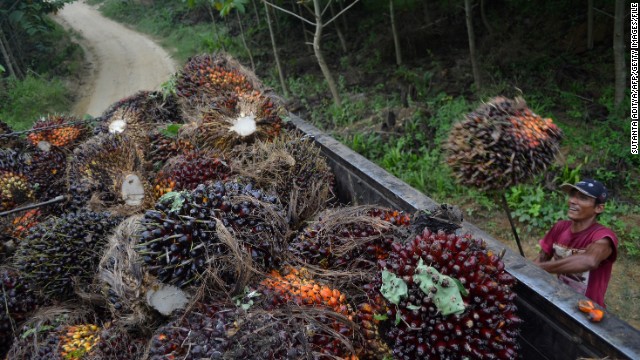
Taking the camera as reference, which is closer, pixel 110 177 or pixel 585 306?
pixel 585 306

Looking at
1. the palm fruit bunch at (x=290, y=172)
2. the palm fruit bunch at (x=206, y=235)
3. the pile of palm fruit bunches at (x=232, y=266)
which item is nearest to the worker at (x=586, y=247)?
the pile of palm fruit bunches at (x=232, y=266)

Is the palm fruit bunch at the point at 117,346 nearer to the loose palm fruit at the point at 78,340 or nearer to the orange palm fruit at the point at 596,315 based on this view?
the loose palm fruit at the point at 78,340

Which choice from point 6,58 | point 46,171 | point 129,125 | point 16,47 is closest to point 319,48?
point 129,125

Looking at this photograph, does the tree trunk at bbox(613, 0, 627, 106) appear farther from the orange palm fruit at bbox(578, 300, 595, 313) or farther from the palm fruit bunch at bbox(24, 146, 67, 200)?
the palm fruit bunch at bbox(24, 146, 67, 200)

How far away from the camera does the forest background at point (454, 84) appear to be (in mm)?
4645

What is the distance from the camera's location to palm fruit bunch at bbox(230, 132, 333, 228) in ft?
7.90

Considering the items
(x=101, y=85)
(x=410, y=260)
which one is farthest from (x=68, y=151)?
(x=101, y=85)

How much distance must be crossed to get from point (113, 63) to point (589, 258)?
17.4 metres

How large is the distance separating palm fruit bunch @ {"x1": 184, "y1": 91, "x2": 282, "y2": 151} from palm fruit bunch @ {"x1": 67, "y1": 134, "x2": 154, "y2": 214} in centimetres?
40

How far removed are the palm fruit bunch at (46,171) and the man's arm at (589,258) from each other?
3.29 m

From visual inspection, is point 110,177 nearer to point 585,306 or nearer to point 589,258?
point 585,306

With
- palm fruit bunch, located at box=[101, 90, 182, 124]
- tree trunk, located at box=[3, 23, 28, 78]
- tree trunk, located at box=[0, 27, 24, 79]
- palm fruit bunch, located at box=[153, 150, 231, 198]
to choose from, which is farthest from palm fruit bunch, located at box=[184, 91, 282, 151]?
tree trunk, located at box=[3, 23, 28, 78]

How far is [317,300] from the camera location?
1580 millimetres

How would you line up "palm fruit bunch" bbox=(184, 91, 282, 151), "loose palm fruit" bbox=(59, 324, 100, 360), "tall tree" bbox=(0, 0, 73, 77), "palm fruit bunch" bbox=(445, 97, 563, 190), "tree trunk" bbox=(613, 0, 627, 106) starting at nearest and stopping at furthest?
"loose palm fruit" bbox=(59, 324, 100, 360), "palm fruit bunch" bbox=(445, 97, 563, 190), "palm fruit bunch" bbox=(184, 91, 282, 151), "tree trunk" bbox=(613, 0, 627, 106), "tall tree" bbox=(0, 0, 73, 77)
